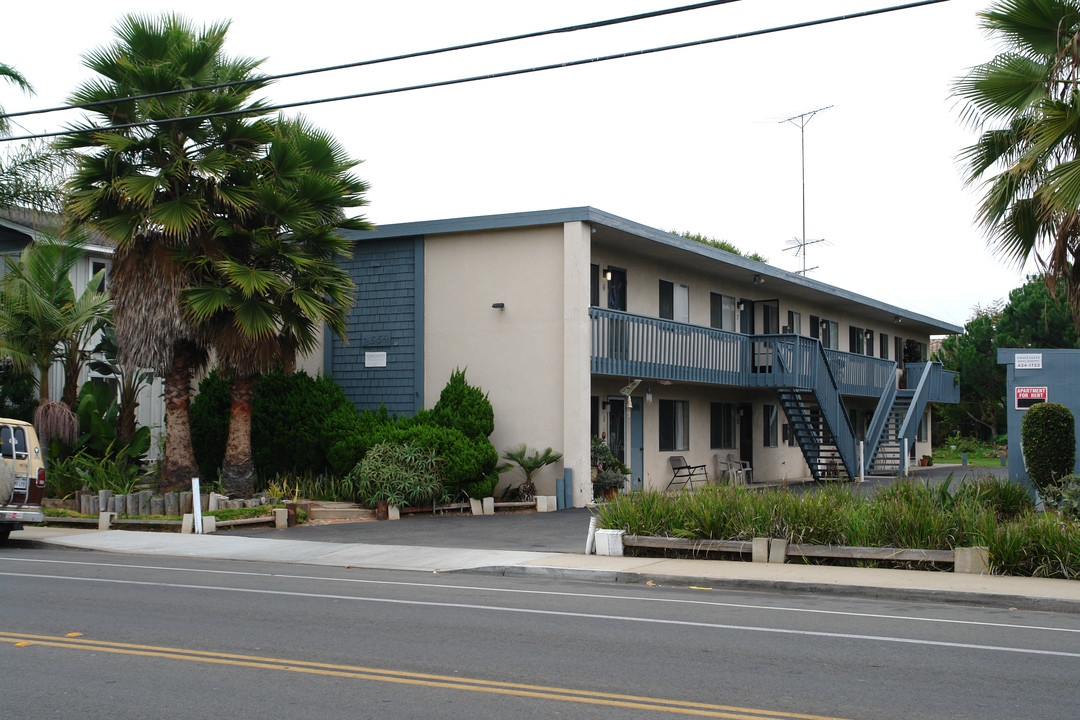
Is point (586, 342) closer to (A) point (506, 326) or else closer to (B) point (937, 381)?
(A) point (506, 326)

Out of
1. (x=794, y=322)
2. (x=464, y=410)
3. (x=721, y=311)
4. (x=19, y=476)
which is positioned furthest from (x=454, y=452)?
(x=794, y=322)

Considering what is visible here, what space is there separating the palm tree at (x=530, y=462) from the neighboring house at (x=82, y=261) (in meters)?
8.75

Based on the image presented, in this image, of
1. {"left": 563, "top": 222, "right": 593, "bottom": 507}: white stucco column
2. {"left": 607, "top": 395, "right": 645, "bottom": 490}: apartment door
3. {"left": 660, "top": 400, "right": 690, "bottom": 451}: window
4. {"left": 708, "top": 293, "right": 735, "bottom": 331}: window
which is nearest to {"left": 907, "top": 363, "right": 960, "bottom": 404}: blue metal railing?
{"left": 708, "top": 293, "right": 735, "bottom": 331}: window

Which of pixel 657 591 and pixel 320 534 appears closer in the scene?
pixel 657 591

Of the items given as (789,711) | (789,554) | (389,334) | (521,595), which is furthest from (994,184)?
(389,334)

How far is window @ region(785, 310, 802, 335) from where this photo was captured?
31.9 meters

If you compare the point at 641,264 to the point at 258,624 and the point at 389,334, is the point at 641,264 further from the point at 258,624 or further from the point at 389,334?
the point at 258,624

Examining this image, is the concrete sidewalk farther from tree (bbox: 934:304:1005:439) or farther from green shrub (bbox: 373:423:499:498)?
tree (bbox: 934:304:1005:439)

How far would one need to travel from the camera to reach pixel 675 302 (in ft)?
86.1

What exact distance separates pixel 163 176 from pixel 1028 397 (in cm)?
1615

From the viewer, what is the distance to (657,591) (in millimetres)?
11641

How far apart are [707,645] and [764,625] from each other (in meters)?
1.23

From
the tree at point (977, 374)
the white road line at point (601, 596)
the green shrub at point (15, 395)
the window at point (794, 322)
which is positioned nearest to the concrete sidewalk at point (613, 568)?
the white road line at point (601, 596)

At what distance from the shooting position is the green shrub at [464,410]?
20797mm
